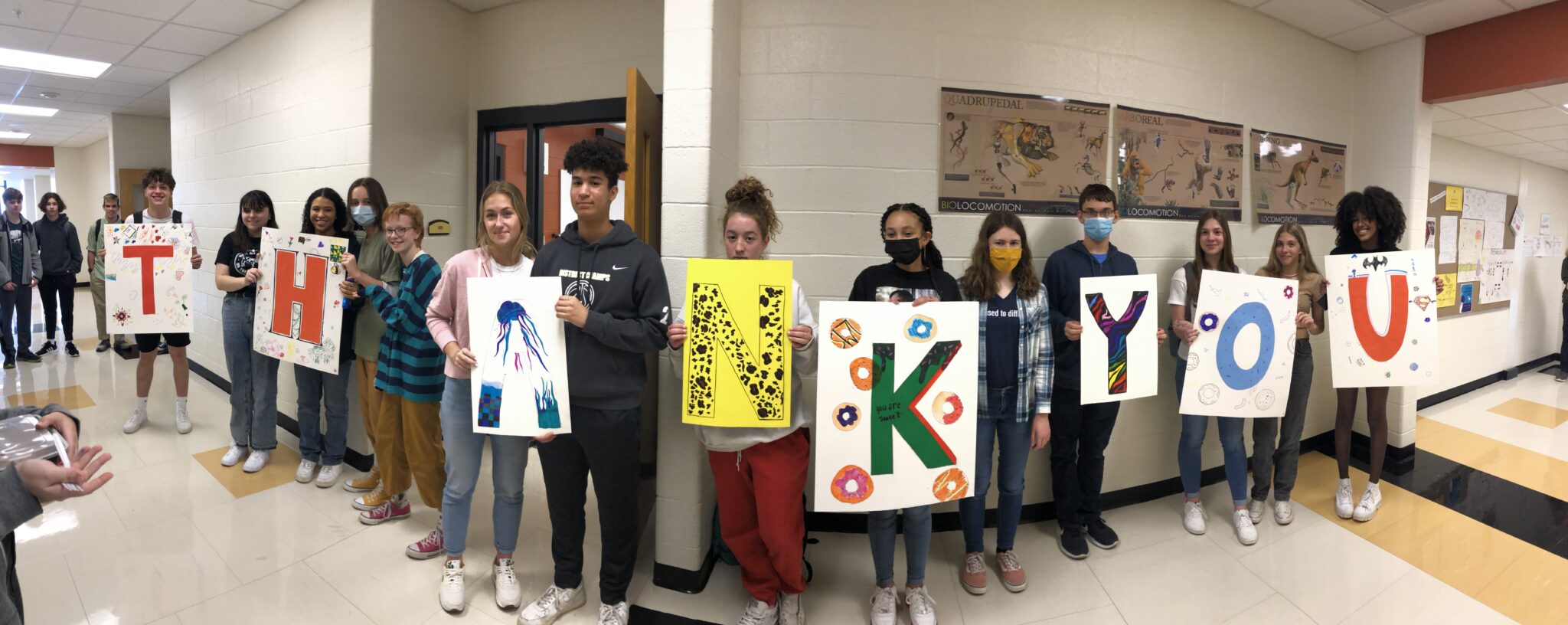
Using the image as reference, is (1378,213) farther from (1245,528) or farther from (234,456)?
(234,456)

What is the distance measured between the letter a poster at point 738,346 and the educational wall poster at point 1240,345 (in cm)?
188

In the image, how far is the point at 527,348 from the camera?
177 centimetres

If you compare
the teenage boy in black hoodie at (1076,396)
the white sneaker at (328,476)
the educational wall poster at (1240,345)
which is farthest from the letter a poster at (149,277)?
the educational wall poster at (1240,345)

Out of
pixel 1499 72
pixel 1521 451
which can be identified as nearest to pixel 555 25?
pixel 1499 72

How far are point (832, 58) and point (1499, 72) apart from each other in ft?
12.4

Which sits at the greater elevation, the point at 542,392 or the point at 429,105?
the point at 429,105

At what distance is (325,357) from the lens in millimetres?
2654

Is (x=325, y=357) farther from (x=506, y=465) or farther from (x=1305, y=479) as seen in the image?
(x=1305, y=479)

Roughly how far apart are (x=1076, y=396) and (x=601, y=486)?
1893 millimetres

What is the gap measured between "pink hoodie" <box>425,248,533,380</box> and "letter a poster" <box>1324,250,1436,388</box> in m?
3.56

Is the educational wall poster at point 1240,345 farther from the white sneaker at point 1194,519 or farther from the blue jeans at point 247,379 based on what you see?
the blue jeans at point 247,379

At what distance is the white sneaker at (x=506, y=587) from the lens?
2.03 m

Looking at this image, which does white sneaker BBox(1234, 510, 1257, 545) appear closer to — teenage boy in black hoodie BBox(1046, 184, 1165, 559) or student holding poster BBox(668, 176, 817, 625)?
teenage boy in black hoodie BBox(1046, 184, 1165, 559)

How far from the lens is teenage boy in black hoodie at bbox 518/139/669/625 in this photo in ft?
5.78
